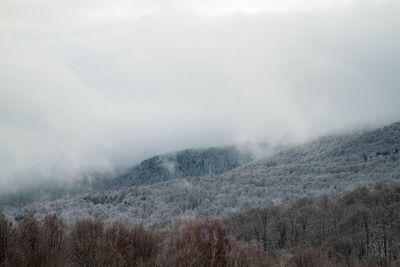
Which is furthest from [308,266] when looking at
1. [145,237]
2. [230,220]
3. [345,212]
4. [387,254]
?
[230,220]

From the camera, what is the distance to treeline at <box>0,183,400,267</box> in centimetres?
3338

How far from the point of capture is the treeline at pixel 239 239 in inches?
1314

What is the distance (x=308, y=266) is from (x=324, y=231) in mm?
65758

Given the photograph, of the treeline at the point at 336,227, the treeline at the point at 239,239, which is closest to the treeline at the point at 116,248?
the treeline at the point at 239,239

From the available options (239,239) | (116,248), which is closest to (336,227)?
(239,239)

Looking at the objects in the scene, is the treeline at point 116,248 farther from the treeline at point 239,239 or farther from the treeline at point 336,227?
the treeline at point 336,227

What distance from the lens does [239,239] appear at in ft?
420

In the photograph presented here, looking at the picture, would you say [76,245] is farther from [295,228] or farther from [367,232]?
[295,228]

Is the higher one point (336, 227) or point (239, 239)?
point (239, 239)

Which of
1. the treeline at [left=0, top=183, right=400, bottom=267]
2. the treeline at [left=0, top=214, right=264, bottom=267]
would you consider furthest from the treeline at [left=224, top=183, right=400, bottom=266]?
the treeline at [left=0, top=214, right=264, bottom=267]

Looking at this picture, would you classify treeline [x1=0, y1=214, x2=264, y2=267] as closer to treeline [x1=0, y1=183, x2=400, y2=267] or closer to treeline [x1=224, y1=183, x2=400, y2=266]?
treeline [x1=0, y1=183, x2=400, y2=267]

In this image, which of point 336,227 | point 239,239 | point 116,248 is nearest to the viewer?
point 116,248

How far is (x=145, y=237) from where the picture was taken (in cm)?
5281

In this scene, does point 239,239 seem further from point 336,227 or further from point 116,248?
point 116,248
